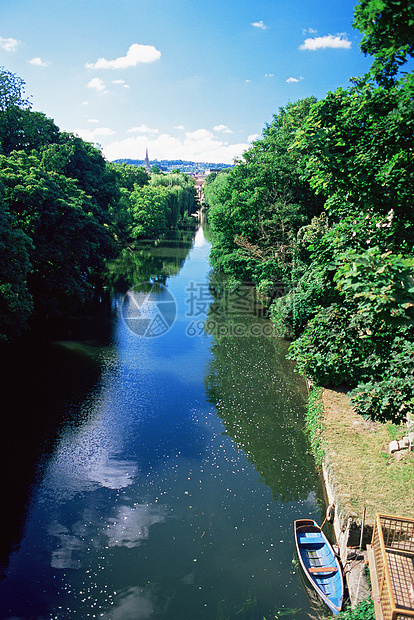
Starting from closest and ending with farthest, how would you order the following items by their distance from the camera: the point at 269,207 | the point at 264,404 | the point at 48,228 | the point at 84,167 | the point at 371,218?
the point at 371,218 → the point at 264,404 → the point at 48,228 → the point at 269,207 → the point at 84,167

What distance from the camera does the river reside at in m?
9.50

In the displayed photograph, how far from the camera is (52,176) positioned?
27.1 metres

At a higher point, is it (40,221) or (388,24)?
(388,24)

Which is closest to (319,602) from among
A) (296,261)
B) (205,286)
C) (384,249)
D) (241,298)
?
(384,249)

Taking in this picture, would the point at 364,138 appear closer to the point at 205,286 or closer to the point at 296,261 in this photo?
the point at 296,261

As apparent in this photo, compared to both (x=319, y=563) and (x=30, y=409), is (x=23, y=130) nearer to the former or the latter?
(x=30, y=409)

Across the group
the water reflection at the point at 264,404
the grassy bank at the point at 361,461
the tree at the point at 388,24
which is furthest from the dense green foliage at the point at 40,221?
the tree at the point at 388,24

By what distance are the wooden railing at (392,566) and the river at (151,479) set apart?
2.11 m

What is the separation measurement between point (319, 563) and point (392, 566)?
227 cm

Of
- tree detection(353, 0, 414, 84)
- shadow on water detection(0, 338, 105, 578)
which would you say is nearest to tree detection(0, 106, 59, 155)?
shadow on water detection(0, 338, 105, 578)

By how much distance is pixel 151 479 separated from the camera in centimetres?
1309

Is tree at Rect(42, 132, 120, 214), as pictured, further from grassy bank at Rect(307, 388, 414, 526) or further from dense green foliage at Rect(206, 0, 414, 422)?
dense green foliage at Rect(206, 0, 414, 422)

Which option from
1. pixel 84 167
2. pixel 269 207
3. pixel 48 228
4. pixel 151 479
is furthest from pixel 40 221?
pixel 151 479

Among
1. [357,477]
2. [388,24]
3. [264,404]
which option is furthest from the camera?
[264,404]
